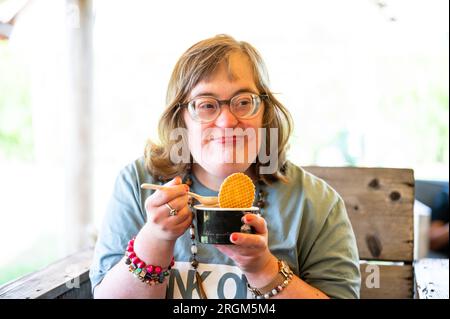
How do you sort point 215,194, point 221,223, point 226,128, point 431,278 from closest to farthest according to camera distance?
1. point 221,223
2. point 226,128
3. point 215,194
4. point 431,278

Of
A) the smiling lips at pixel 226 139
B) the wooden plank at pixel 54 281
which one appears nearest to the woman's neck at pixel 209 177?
the smiling lips at pixel 226 139

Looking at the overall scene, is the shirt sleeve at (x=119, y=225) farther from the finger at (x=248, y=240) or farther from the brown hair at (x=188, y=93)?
the finger at (x=248, y=240)

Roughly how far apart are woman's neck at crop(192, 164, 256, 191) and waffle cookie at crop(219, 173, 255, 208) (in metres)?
0.16

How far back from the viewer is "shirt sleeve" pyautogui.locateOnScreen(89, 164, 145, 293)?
0.87m

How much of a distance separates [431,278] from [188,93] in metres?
0.69

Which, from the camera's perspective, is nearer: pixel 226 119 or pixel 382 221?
pixel 226 119

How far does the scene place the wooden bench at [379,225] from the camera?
108 cm

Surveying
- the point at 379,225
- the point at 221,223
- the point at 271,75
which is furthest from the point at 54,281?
the point at 379,225

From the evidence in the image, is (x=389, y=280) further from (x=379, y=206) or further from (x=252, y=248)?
(x=252, y=248)

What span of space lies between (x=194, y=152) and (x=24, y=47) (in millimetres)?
574

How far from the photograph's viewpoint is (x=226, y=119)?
0.76 metres

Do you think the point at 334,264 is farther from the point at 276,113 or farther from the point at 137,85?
the point at 137,85

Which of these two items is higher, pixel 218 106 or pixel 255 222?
pixel 218 106

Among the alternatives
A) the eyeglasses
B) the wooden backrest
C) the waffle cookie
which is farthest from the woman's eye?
the wooden backrest
